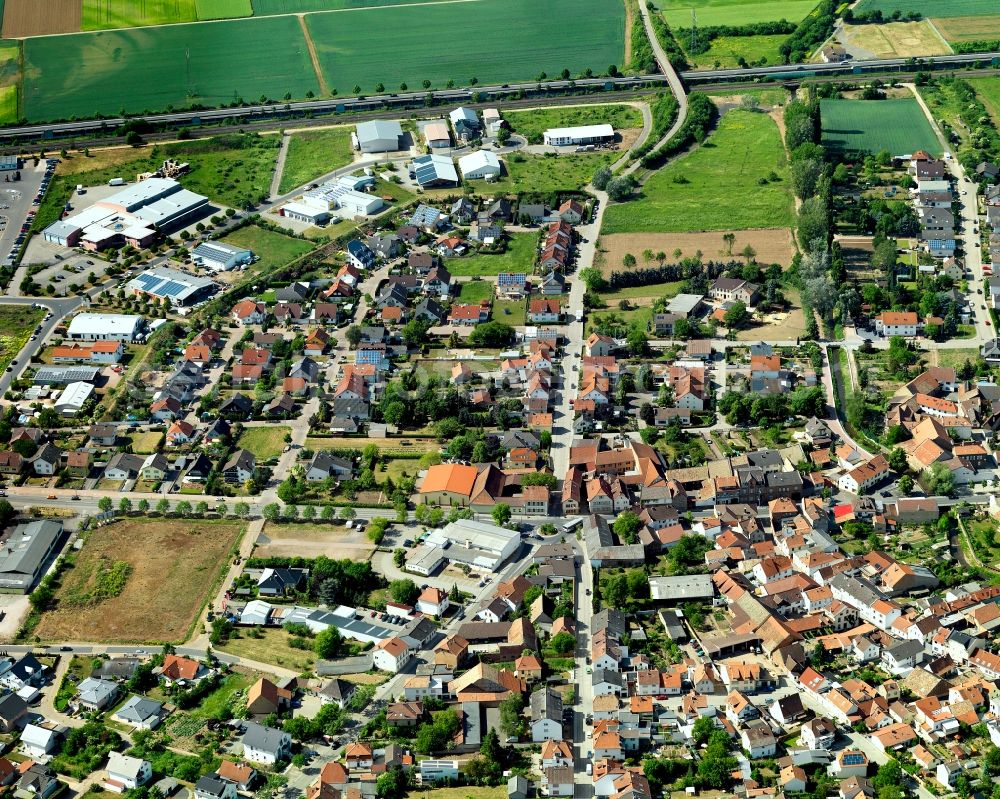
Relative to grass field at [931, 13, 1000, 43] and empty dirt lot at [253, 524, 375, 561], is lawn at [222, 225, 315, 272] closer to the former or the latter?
empty dirt lot at [253, 524, 375, 561]

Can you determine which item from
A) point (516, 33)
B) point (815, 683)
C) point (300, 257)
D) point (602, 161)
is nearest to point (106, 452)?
point (300, 257)

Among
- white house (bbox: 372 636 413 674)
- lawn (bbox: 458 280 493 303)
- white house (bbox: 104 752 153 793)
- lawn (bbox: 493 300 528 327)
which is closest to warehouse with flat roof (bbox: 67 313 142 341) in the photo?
lawn (bbox: 458 280 493 303)

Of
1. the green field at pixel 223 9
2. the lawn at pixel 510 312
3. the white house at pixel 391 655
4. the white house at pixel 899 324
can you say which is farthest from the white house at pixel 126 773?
the green field at pixel 223 9

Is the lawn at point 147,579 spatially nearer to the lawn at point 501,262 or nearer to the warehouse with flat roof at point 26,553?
the warehouse with flat roof at point 26,553

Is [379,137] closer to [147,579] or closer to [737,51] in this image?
[737,51]

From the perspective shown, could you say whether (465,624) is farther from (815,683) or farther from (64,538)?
(64,538)

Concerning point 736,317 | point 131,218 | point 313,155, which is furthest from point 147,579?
point 313,155
